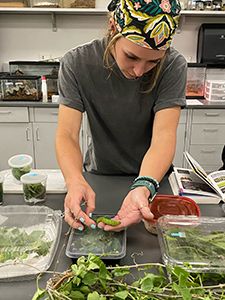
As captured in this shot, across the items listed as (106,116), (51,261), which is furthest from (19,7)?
(51,261)

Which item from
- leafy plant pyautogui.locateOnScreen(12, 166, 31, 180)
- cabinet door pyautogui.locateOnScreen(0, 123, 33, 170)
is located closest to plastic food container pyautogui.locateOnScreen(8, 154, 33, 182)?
leafy plant pyautogui.locateOnScreen(12, 166, 31, 180)

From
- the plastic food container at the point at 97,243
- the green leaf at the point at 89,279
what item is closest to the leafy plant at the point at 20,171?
the plastic food container at the point at 97,243

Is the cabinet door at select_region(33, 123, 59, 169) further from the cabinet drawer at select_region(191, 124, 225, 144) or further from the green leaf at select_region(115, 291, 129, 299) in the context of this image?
the green leaf at select_region(115, 291, 129, 299)

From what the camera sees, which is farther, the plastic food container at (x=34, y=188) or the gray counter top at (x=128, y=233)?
the plastic food container at (x=34, y=188)

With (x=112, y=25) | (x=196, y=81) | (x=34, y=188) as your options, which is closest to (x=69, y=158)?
(x=34, y=188)

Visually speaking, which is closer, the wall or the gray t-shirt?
the gray t-shirt

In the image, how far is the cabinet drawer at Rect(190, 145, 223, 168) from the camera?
10.7ft

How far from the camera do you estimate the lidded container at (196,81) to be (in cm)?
329

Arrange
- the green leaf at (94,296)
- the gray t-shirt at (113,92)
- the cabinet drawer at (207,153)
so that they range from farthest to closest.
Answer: the cabinet drawer at (207,153) < the gray t-shirt at (113,92) < the green leaf at (94,296)

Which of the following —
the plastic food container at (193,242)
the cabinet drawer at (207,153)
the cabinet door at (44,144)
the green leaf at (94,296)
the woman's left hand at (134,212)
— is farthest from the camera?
the cabinet drawer at (207,153)

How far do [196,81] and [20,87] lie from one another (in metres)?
1.66

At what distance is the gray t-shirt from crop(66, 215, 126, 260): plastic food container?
0.54 meters

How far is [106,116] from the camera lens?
1393 millimetres

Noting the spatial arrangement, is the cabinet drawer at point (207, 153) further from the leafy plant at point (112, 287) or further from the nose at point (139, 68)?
the leafy plant at point (112, 287)
